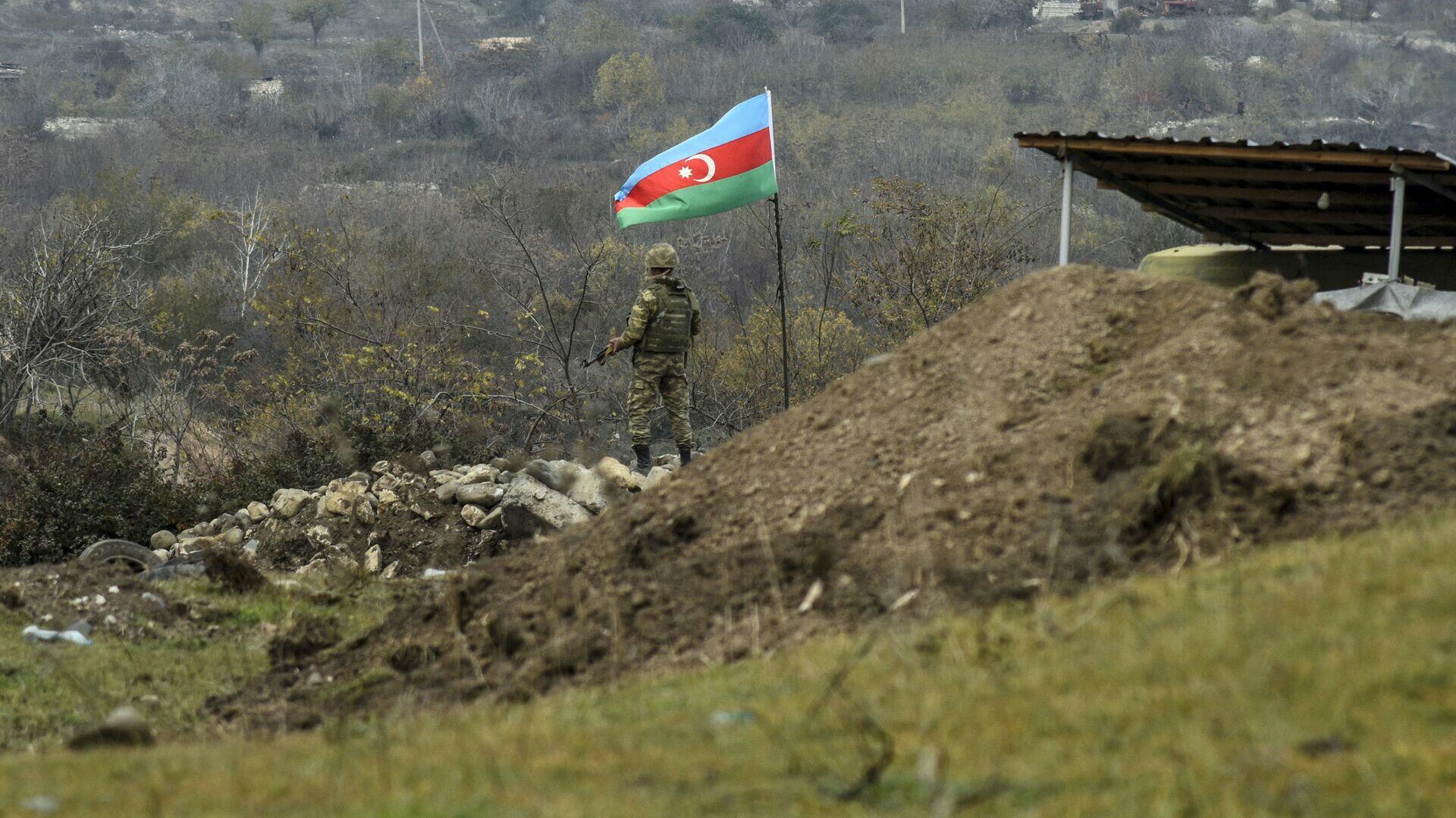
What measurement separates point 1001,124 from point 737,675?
64208 mm

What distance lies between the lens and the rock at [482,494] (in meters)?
13.3

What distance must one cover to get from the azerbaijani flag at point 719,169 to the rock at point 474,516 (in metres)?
2.91

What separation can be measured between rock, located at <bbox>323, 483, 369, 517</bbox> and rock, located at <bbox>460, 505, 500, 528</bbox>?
1.01m

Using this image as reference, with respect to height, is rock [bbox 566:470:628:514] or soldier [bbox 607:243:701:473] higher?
soldier [bbox 607:243:701:473]

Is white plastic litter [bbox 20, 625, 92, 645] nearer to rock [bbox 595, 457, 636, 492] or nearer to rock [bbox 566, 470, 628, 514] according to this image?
rock [bbox 566, 470, 628, 514]

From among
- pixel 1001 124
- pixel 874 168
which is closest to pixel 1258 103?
pixel 1001 124

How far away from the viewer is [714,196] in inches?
537

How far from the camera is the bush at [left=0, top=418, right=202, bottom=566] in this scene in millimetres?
13477

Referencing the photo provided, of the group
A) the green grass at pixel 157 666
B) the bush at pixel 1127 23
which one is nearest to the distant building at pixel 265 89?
the bush at pixel 1127 23

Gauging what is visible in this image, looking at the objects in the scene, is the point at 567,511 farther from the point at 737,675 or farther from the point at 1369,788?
the point at 1369,788

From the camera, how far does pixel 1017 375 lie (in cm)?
818

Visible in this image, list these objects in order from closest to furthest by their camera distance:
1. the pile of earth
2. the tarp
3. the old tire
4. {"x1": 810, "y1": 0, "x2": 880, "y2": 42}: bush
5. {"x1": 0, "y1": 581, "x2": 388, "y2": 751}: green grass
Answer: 1. {"x1": 0, "y1": 581, "x2": 388, "y2": 751}: green grass
2. the pile of earth
3. the tarp
4. the old tire
5. {"x1": 810, "y1": 0, "x2": 880, "y2": 42}: bush

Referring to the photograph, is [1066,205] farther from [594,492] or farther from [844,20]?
[844,20]

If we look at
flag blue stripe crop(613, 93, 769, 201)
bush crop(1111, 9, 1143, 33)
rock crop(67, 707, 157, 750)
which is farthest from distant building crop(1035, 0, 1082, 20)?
rock crop(67, 707, 157, 750)
